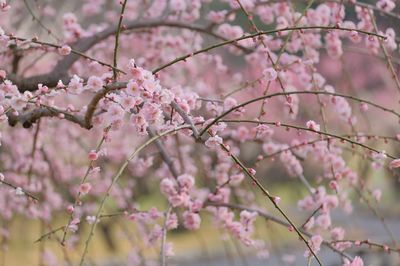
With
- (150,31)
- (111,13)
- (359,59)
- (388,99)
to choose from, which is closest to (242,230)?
(150,31)

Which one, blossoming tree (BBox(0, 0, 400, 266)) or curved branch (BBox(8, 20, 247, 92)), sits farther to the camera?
curved branch (BBox(8, 20, 247, 92))

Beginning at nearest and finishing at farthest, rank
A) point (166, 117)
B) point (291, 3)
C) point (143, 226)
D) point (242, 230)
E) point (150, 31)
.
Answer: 1. point (166, 117)
2. point (242, 230)
3. point (291, 3)
4. point (150, 31)
5. point (143, 226)

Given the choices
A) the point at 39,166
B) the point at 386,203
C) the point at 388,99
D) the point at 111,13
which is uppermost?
the point at 388,99

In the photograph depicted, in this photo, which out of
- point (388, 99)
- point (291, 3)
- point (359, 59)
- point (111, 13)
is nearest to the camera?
point (291, 3)

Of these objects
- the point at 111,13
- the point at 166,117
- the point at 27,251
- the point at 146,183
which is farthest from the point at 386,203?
the point at 166,117

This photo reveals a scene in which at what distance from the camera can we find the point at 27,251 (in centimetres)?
Result: 932

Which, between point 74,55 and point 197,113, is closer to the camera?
point 74,55

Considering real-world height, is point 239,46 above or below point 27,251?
below

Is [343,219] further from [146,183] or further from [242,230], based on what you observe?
[242,230]

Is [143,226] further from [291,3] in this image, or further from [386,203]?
[386,203]

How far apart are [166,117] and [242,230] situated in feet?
2.13

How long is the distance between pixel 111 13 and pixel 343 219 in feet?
26.3

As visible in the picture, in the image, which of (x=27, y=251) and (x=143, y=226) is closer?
(x=143, y=226)

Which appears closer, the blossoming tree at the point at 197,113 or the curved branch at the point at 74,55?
the blossoming tree at the point at 197,113
